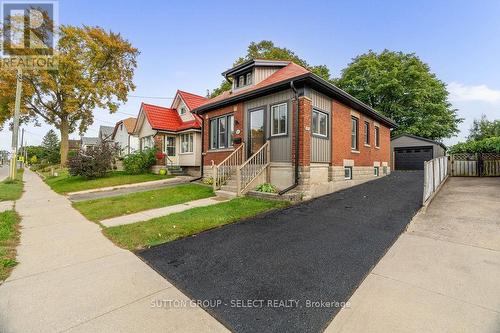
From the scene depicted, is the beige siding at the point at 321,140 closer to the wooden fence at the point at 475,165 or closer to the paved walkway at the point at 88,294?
the paved walkway at the point at 88,294

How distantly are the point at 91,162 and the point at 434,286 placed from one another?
59.4 ft

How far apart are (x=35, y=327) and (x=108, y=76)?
30.8 meters

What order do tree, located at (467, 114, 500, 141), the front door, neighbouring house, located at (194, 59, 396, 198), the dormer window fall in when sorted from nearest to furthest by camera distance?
neighbouring house, located at (194, 59, 396, 198)
the front door
the dormer window
tree, located at (467, 114, 500, 141)

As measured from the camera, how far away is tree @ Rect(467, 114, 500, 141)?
4172 cm

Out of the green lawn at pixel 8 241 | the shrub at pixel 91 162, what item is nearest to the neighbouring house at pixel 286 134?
the green lawn at pixel 8 241

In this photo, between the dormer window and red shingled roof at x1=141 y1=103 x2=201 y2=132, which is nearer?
the dormer window

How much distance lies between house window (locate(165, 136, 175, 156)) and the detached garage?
1972cm

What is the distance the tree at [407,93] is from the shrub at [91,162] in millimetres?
26245

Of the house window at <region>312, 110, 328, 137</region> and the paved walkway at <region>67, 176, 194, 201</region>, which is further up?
the house window at <region>312, 110, 328, 137</region>

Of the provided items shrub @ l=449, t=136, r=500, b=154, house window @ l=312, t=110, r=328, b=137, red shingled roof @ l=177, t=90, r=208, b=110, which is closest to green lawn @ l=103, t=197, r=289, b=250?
house window @ l=312, t=110, r=328, b=137

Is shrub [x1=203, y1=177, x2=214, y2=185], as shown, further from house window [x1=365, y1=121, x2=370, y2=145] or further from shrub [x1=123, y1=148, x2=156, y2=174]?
house window [x1=365, y1=121, x2=370, y2=145]

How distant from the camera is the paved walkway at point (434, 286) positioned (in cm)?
236

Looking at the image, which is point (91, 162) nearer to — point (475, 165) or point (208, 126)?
point (208, 126)

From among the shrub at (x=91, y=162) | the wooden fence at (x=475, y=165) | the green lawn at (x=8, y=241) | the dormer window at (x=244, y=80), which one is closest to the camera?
the green lawn at (x=8, y=241)
